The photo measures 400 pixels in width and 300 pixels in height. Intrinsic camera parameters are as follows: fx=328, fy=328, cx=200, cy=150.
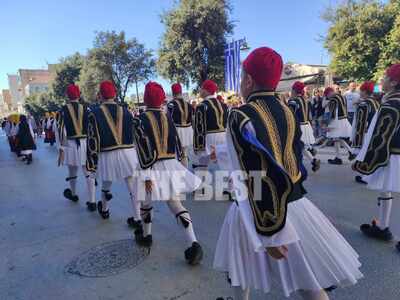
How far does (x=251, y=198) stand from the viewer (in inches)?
73.5

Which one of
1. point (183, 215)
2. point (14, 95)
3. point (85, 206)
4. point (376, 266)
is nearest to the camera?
point (376, 266)

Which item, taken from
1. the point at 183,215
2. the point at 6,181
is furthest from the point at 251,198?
the point at 6,181

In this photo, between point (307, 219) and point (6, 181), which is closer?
point (307, 219)

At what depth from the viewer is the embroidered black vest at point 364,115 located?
6.20m

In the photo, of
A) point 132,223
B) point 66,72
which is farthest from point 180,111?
point 66,72

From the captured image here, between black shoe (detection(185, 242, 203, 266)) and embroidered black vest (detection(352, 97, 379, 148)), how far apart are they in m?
4.38

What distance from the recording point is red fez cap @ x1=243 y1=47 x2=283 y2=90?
1.85 metres

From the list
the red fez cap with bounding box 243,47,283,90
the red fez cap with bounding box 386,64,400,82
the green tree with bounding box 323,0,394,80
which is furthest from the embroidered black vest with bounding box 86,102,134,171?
the green tree with bounding box 323,0,394,80

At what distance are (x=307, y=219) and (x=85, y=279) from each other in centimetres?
258

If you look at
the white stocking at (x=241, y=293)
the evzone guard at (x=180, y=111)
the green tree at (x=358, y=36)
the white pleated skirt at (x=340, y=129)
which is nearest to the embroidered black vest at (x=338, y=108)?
the white pleated skirt at (x=340, y=129)

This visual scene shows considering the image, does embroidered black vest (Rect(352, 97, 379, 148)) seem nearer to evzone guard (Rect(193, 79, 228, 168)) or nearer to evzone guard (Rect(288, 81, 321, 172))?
evzone guard (Rect(288, 81, 321, 172))

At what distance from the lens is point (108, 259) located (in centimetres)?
387

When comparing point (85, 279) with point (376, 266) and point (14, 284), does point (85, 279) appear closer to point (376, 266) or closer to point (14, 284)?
point (14, 284)

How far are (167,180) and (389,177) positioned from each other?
7.97ft
